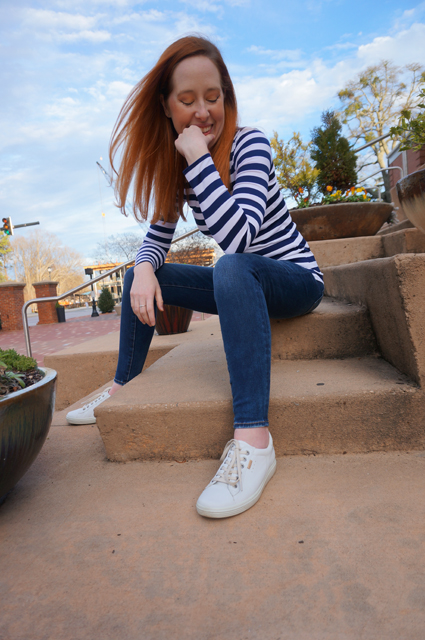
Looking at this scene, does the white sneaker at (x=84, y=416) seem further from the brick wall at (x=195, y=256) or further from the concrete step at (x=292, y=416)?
the brick wall at (x=195, y=256)

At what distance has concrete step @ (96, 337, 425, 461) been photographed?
3.94 ft

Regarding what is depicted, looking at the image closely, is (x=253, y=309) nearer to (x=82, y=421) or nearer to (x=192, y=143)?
(x=192, y=143)

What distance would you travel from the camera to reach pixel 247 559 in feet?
2.72

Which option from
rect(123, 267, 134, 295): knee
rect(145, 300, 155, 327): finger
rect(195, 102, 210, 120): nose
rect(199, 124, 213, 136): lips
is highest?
rect(195, 102, 210, 120): nose

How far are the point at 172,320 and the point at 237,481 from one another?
7.30 feet

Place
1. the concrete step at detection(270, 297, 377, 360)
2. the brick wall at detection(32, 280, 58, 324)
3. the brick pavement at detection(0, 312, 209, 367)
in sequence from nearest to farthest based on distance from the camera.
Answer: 1. the concrete step at detection(270, 297, 377, 360)
2. the brick pavement at detection(0, 312, 209, 367)
3. the brick wall at detection(32, 280, 58, 324)

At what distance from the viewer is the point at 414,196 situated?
143 centimetres

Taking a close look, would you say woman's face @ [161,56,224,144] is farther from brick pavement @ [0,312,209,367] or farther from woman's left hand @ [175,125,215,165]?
brick pavement @ [0,312,209,367]

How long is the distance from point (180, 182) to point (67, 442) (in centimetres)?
118

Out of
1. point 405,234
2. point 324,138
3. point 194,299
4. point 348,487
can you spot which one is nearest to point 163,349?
point 194,299

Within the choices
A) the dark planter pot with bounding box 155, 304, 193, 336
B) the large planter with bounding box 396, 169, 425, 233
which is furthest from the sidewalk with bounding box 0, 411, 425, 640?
the dark planter pot with bounding box 155, 304, 193, 336

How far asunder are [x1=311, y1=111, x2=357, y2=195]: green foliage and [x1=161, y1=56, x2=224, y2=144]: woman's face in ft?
10.3

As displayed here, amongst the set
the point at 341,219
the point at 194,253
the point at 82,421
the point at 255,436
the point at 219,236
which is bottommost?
the point at 82,421

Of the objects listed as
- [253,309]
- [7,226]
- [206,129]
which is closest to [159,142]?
[206,129]
